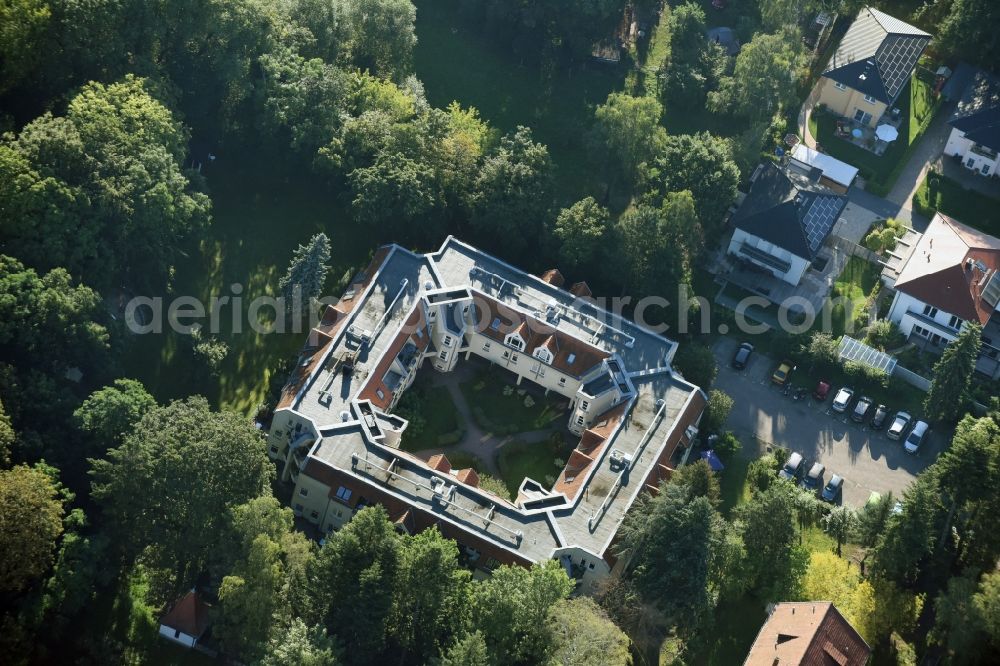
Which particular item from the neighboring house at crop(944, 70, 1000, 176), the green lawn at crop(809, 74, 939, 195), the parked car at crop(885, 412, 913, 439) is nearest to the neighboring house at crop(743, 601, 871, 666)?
the parked car at crop(885, 412, 913, 439)

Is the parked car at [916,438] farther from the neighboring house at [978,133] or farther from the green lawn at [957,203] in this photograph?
the neighboring house at [978,133]

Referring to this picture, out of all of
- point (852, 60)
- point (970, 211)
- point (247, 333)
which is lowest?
point (247, 333)

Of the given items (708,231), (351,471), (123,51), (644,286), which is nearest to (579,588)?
(351,471)

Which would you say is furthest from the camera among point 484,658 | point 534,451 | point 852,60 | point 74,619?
point 852,60

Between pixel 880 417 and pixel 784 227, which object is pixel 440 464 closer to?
pixel 880 417

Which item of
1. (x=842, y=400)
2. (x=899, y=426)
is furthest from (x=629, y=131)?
(x=899, y=426)

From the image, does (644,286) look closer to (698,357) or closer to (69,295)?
(698,357)

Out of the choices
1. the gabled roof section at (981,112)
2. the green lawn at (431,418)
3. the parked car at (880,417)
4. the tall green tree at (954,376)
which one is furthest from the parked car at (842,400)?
the gabled roof section at (981,112)
